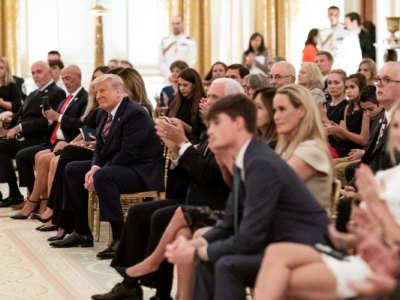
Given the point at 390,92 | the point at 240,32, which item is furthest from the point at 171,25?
the point at 390,92

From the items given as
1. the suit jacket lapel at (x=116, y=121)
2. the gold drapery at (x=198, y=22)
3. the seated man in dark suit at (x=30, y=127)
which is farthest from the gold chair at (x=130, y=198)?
the gold drapery at (x=198, y=22)

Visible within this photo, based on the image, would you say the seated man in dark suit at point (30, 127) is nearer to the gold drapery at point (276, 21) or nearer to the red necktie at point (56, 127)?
the red necktie at point (56, 127)

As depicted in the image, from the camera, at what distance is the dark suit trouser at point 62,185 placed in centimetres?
569

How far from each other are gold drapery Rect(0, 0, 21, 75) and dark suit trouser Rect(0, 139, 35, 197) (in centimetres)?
470

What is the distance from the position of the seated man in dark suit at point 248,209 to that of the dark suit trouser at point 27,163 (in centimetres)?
417

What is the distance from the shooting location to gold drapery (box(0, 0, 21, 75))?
11.9m

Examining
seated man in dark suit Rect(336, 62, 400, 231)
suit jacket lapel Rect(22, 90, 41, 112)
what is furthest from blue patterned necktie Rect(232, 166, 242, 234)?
suit jacket lapel Rect(22, 90, 41, 112)

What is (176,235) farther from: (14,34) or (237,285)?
(14,34)

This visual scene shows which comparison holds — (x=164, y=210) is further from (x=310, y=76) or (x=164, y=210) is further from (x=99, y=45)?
(x=99, y=45)

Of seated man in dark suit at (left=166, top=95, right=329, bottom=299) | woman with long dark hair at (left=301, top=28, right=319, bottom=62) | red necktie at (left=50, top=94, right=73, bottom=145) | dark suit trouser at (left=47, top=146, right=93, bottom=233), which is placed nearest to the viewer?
seated man in dark suit at (left=166, top=95, right=329, bottom=299)

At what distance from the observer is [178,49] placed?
475 inches

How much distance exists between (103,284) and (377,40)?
24.2ft

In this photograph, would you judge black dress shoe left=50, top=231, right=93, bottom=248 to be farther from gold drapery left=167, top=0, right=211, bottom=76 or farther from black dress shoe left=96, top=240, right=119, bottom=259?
gold drapery left=167, top=0, right=211, bottom=76

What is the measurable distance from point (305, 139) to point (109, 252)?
2319 mm
